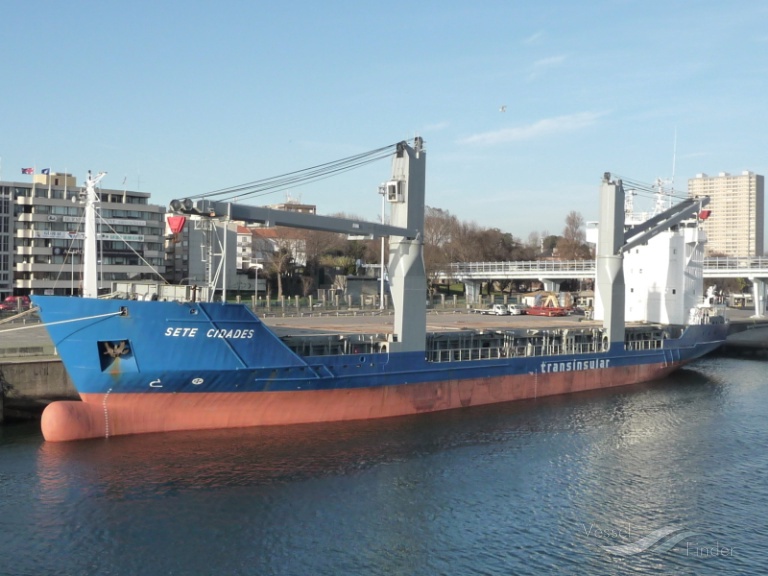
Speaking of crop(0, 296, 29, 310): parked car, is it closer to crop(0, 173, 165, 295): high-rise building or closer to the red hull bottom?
crop(0, 173, 165, 295): high-rise building

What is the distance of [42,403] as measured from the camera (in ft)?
83.7

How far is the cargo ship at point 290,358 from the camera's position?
72.2 ft

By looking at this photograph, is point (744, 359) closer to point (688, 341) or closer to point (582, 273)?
point (688, 341)

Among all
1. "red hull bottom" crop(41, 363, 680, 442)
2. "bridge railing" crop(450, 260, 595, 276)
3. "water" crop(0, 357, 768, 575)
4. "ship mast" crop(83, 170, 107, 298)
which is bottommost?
"water" crop(0, 357, 768, 575)

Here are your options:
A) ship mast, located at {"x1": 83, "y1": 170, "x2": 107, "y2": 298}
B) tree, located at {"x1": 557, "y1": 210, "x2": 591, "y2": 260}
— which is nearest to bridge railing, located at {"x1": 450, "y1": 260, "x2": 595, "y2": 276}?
tree, located at {"x1": 557, "y1": 210, "x2": 591, "y2": 260}

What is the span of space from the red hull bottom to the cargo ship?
0.04m

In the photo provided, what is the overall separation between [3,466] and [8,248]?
42.5 metres

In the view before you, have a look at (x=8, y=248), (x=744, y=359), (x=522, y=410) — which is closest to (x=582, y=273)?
(x=744, y=359)

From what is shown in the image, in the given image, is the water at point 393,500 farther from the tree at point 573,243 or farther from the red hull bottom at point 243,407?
the tree at point 573,243

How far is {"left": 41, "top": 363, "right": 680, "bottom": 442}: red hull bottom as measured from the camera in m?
22.1

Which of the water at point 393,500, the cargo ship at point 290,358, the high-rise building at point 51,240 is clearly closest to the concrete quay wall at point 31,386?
the water at point 393,500

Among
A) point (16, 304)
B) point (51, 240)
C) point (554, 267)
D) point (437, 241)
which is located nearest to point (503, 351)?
point (16, 304)

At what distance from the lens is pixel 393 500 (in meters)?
18.1

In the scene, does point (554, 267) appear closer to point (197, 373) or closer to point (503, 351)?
point (503, 351)
